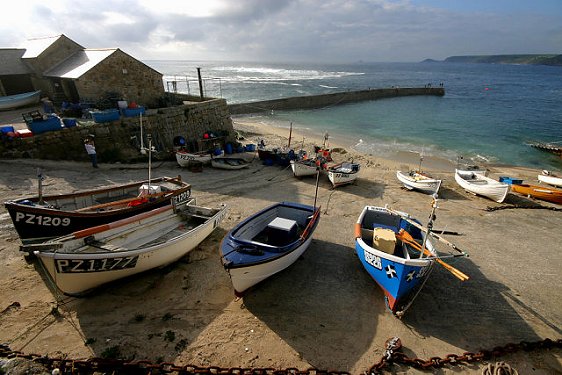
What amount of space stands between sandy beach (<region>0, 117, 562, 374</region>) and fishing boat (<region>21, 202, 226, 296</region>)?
22.9 inches

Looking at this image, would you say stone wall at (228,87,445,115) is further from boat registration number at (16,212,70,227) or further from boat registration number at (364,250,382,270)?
boat registration number at (364,250,382,270)

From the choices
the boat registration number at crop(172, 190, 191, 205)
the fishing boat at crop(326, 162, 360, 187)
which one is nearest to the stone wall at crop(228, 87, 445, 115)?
the fishing boat at crop(326, 162, 360, 187)

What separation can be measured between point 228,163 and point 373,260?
13483mm

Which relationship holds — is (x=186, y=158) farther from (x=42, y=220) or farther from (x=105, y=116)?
(x=42, y=220)

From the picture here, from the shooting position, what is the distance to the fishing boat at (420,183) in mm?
16156

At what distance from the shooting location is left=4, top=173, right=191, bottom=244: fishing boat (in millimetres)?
7676

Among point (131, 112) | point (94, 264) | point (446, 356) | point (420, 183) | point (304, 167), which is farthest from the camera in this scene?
point (131, 112)

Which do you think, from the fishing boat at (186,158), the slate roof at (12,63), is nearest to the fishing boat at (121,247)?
the fishing boat at (186,158)

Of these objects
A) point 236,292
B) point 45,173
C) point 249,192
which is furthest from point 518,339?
point 45,173

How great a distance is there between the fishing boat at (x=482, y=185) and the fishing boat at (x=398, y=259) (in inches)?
388

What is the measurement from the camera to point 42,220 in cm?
779

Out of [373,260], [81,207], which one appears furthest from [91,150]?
[373,260]

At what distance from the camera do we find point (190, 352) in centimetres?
617

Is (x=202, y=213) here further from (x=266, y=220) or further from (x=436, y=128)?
(x=436, y=128)
